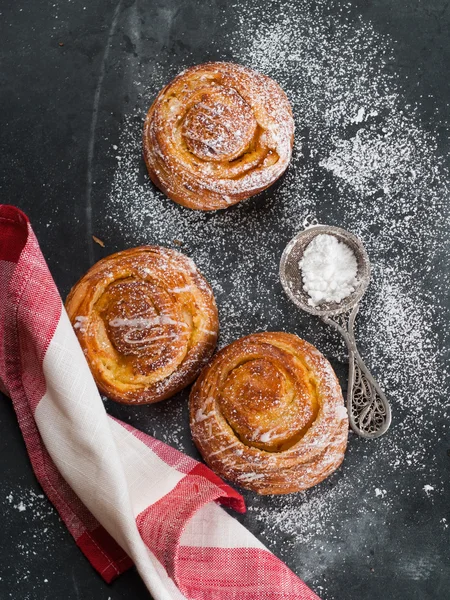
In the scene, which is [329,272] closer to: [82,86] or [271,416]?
[271,416]

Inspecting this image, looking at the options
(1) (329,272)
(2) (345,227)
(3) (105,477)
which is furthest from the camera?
(2) (345,227)

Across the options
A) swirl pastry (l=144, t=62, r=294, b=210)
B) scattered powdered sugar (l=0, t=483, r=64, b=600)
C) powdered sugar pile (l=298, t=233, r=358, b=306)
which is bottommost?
scattered powdered sugar (l=0, t=483, r=64, b=600)

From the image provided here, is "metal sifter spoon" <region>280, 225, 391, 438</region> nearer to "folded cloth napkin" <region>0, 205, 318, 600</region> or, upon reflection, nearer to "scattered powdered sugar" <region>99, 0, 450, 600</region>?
"scattered powdered sugar" <region>99, 0, 450, 600</region>

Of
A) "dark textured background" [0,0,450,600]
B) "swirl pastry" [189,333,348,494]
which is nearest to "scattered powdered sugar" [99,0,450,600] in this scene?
"dark textured background" [0,0,450,600]

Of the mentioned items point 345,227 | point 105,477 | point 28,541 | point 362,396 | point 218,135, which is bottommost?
point 28,541

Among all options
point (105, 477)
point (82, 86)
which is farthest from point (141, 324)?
point (82, 86)

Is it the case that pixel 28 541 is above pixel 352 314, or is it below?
below

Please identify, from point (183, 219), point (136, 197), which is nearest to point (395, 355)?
point (183, 219)

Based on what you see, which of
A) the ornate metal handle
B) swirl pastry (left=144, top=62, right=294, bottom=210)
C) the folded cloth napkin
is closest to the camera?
the folded cloth napkin
